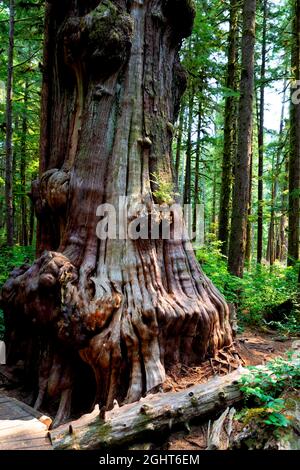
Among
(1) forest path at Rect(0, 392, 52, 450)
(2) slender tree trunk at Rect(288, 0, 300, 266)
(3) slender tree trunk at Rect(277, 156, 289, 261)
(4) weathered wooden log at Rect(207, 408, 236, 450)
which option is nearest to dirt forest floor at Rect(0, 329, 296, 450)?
(4) weathered wooden log at Rect(207, 408, 236, 450)

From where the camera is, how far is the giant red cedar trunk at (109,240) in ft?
14.5

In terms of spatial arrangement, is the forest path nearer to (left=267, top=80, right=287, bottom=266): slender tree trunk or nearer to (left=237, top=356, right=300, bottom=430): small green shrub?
(left=237, top=356, right=300, bottom=430): small green shrub

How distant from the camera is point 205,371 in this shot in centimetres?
465

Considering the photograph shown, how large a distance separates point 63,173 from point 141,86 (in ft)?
5.97

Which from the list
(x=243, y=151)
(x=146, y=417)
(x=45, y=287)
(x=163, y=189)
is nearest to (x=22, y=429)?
(x=146, y=417)

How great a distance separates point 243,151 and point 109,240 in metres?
5.74

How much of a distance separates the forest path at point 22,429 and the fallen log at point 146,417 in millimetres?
156

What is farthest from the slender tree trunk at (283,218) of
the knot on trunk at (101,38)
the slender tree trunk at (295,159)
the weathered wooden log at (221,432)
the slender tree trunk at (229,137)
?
the weathered wooden log at (221,432)

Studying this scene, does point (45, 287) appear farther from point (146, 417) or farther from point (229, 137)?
point (229, 137)

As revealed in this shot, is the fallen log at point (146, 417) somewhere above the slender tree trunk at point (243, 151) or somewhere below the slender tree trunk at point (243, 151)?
below

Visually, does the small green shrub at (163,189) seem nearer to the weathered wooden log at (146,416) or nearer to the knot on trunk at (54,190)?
the knot on trunk at (54,190)

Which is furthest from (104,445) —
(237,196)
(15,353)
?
(237,196)

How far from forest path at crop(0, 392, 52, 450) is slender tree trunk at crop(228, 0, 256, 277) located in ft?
22.1
